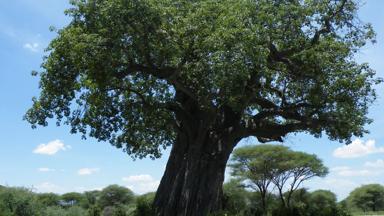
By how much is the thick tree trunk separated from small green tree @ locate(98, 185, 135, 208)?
59.0 metres

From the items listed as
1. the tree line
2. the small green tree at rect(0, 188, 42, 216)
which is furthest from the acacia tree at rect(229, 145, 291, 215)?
the small green tree at rect(0, 188, 42, 216)

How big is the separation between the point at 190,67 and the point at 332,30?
5.90 metres

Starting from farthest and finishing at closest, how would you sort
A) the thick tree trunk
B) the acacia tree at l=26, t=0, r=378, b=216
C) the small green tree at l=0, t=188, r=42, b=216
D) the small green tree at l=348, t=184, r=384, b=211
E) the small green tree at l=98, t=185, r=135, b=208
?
the small green tree at l=98, t=185, r=135, b=208 → the small green tree at l=348, t=184, r=384, b=211 → the small green tree at l=0, t=188, r=42, b=216 → the thick tree trunk → the acacia tree at l=26, t=0, r=378, b=216

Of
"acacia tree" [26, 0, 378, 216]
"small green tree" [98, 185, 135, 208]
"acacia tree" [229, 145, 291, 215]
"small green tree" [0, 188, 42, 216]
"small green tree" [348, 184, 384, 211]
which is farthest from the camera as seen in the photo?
"small green tree" [98, 185, 135, 208]

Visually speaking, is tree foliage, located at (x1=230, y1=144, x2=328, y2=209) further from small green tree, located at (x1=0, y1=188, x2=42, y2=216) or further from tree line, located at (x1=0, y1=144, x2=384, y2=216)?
small green tree, located at (x1=0, y1=188, x2=42, y2=216)

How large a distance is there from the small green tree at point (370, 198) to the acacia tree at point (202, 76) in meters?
60.6

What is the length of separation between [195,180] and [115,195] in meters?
61.8

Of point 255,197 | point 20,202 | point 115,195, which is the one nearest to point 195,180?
point 20,202

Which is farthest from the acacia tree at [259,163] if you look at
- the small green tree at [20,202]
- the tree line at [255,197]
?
the small green tree at [20,202]

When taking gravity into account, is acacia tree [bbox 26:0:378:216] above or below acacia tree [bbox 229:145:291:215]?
below

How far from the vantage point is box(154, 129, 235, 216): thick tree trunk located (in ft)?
59.0

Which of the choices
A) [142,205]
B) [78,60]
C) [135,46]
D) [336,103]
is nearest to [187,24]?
[135,46]

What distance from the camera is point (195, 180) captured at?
18.3 metres

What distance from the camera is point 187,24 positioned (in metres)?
15.7
